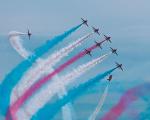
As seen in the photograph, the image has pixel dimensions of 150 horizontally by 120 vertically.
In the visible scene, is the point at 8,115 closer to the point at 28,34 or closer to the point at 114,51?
the point at 28,34

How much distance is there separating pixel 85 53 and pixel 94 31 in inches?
271

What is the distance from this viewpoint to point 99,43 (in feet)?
312

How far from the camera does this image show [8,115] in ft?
317

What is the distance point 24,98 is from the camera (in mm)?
92750

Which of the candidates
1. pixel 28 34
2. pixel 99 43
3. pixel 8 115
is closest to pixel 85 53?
pixel 99 43

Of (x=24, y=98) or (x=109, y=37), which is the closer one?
(x=24, y=98)

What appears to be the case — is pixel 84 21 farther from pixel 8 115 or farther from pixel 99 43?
pixel 8 115

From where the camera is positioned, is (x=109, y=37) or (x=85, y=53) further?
(x=109, y=37)

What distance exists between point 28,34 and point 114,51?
18.3 meters

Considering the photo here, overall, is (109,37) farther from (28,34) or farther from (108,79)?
(28,34)

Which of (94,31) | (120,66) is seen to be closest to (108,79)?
(120,66)

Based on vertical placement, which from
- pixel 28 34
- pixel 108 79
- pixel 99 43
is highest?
pixel 28 34

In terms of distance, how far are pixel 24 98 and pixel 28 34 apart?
45.2 ft

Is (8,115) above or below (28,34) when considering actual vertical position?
below
